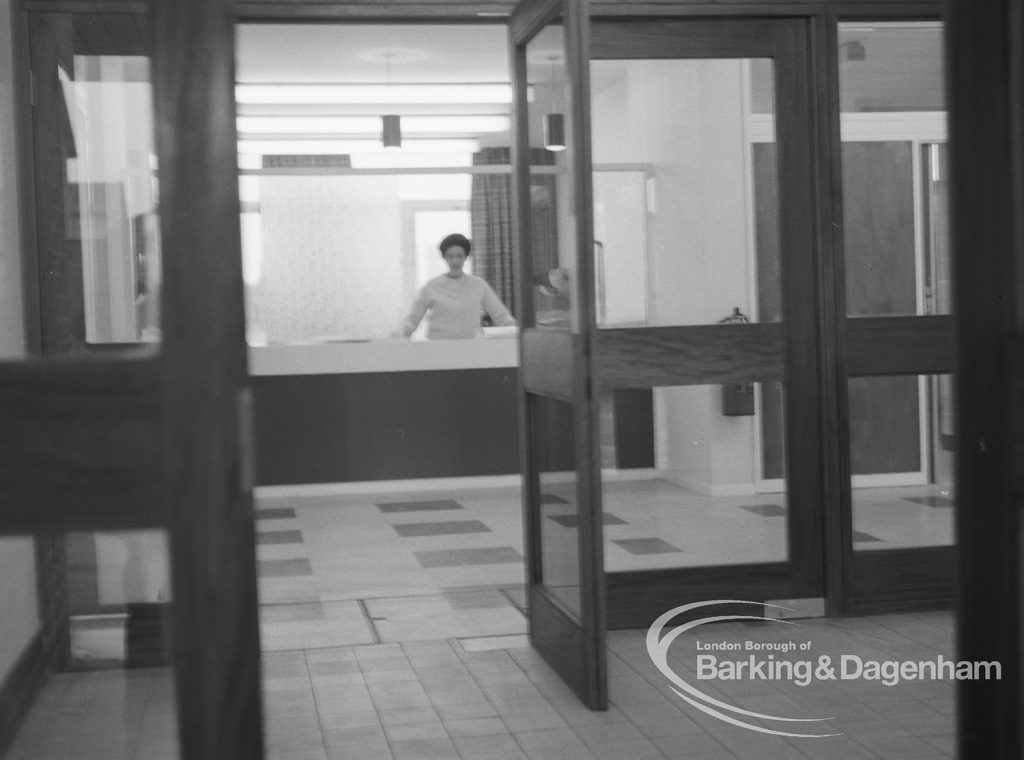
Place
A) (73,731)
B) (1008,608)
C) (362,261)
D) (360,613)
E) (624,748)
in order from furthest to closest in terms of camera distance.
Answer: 1. (362,261)
2. (360,613)
3. (624,748)
4. (73,731)
5. (1008,608)

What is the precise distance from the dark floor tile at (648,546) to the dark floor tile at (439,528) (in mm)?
2188

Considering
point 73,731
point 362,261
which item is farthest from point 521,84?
point 362,261

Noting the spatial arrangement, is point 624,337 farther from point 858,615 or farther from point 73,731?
point 73,731

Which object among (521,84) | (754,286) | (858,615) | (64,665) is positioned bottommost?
(858,615)

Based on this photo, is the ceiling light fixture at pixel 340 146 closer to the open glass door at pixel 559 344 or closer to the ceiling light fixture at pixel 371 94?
the ceiling light fixture at pixel 371 94

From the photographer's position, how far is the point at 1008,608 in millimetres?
1181

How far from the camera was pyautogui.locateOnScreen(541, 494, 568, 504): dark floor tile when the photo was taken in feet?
12.4

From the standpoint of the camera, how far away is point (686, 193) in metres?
4.33

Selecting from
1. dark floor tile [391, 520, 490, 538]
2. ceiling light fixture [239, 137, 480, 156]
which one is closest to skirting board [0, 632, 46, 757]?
dark floor tile [391, 520, 490, 538]

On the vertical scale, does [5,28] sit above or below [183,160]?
above

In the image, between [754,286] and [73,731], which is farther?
[754,286]

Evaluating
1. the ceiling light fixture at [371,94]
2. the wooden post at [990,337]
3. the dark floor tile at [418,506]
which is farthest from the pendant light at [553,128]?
the ceiling light fixture at [371,94]

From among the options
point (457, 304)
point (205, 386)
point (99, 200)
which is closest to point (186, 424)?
point (205, 386)

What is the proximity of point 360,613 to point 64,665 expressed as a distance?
2.07 m
